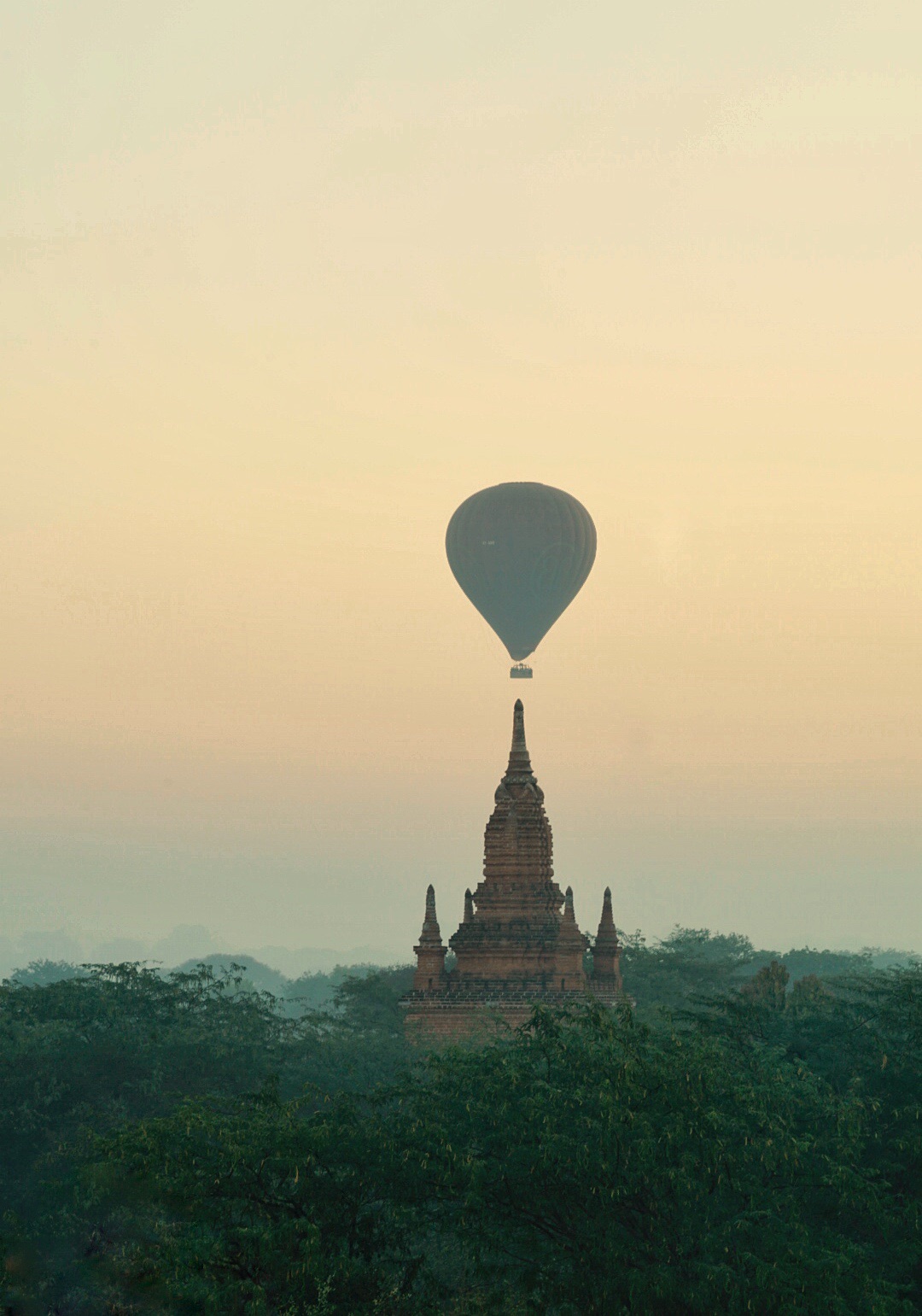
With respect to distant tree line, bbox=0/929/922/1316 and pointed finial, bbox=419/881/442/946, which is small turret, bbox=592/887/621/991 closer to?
pointed finial, bbox=419/881/442/946

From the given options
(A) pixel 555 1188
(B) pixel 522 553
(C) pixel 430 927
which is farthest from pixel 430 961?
(A) pixel 555 1188

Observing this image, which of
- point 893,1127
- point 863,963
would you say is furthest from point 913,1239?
point 863,963

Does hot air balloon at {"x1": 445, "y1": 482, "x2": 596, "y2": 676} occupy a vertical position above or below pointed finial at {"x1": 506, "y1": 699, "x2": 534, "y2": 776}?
above

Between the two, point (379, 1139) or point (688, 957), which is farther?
point (688, 957)

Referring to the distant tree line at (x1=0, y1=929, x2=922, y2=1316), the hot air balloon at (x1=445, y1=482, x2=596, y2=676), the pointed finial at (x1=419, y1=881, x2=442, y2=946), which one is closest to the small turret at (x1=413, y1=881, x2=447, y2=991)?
the pointed finial at (x1=419, y1=881, x2=442, y2=946)

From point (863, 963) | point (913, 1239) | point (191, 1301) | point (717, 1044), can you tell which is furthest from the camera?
point (863, 963)

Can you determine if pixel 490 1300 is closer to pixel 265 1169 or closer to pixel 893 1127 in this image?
pixel 265 1169

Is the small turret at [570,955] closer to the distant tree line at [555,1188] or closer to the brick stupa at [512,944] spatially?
the brick stupa at [512,944]
